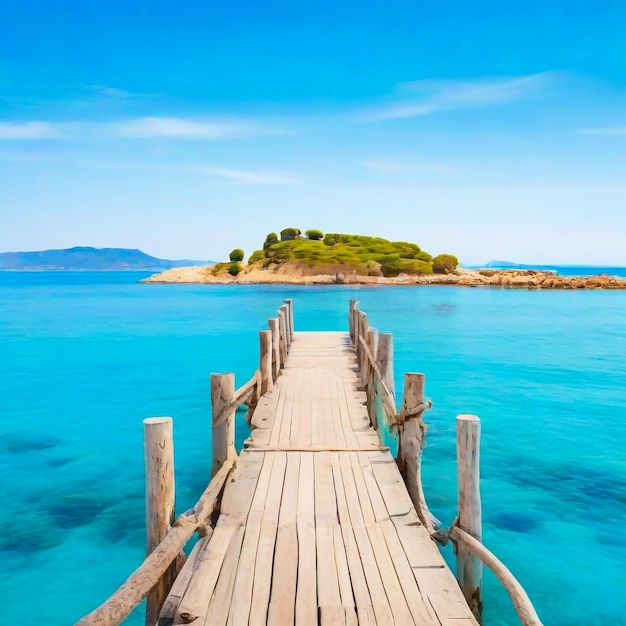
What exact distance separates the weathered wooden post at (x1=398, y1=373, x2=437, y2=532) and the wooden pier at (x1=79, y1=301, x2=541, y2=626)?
0.04 feet

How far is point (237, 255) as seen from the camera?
102 meters

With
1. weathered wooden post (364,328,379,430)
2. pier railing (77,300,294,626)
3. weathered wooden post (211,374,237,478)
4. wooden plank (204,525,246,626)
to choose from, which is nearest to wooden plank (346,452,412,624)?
wooden plank (204,525,246,626)

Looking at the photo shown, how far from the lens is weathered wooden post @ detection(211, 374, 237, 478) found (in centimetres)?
625

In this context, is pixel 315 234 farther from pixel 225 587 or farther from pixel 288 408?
pixel 225 587

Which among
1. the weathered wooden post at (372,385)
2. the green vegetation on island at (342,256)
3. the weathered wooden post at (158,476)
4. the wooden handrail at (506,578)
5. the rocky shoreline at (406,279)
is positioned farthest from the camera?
the green vegetation on island at (342,256)

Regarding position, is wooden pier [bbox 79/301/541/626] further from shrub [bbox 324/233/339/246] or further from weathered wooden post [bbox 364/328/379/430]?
shrub [bbox 324/233/339/246]

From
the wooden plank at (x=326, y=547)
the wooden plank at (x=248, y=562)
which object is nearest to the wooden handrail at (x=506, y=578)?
the wooden plank at (x=326, y=547)

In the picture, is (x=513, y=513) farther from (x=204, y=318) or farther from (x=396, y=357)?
(x=204, y=318)

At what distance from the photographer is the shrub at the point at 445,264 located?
300 ft

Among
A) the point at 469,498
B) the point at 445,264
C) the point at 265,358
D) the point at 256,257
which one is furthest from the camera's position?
the point at 256,257

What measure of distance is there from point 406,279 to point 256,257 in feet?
96.8

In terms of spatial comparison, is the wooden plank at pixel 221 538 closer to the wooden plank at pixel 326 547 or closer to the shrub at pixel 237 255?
the wooden plank at pixel 326 547

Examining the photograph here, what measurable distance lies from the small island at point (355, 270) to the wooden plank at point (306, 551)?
74.7m

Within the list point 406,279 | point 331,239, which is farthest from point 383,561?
point 331,239
